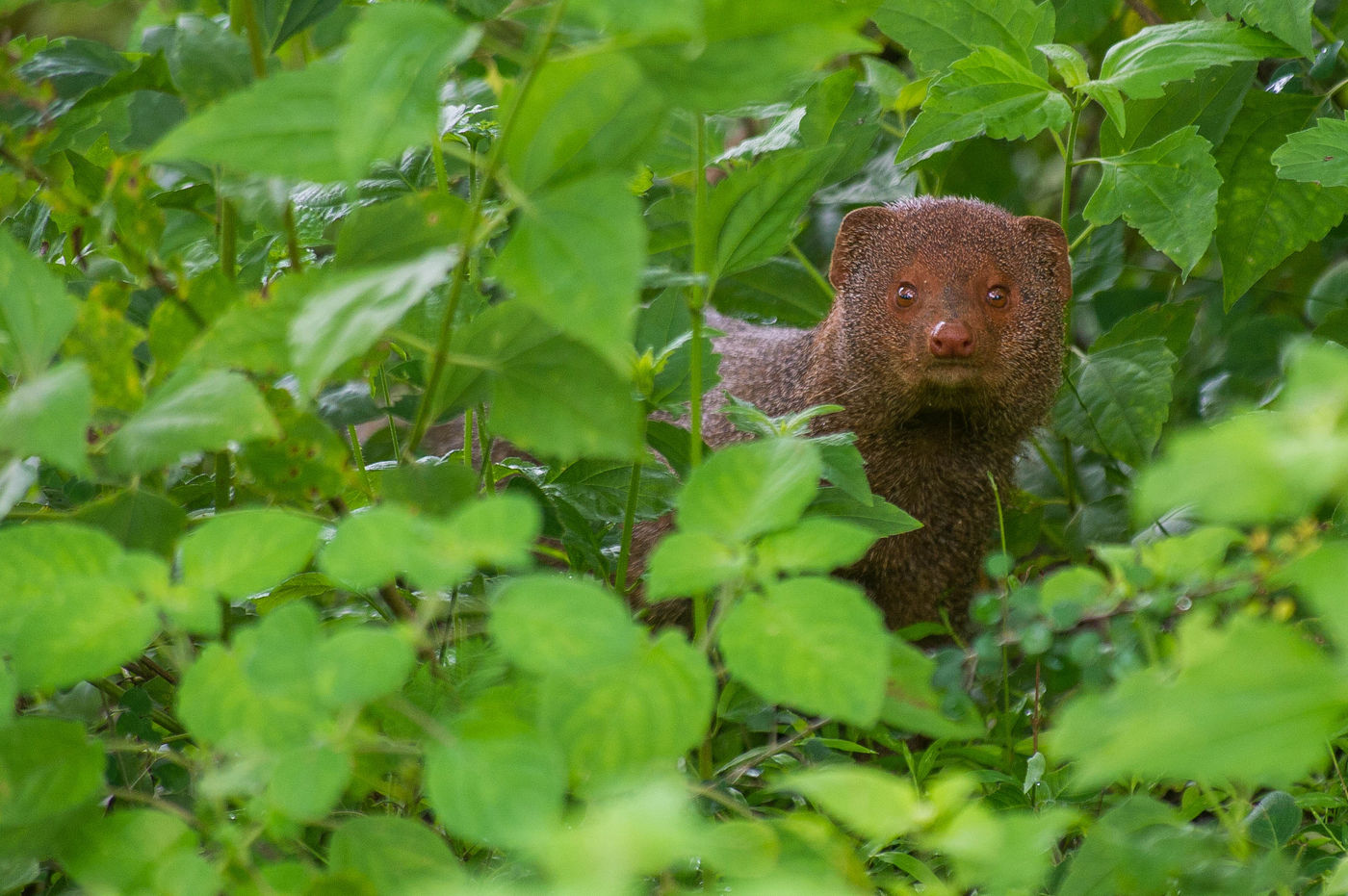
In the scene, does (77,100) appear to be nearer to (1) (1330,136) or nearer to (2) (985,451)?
(1) (1330,136)

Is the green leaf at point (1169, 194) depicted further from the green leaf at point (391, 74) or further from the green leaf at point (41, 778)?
the green leaf at point (41, 778)

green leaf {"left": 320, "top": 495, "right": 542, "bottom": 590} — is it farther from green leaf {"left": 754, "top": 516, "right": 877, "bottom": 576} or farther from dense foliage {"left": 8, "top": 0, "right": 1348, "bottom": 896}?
green leaf {"left": 754, "top": 516, "right": 877, "bottom": 576}

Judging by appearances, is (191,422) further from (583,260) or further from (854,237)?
(854,237)

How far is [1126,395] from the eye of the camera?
1.91 metres

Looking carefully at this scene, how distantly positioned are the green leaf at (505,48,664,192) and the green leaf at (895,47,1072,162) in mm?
924

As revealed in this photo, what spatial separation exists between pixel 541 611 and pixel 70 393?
27 centimetres

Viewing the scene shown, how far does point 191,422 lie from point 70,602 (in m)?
0.12

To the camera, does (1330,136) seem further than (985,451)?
No

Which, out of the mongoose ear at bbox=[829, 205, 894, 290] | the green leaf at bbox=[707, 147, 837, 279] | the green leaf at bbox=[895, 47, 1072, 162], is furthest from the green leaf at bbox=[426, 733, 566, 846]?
the mongoose ear at bbox=[829, 205, 894, 290]

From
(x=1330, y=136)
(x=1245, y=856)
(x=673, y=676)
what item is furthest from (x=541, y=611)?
(x=1330, y=136)

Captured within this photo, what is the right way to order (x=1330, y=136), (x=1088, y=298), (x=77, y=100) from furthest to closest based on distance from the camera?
(x=1088, y=298) < (x=1330, y=136) < (x=77, y=100)

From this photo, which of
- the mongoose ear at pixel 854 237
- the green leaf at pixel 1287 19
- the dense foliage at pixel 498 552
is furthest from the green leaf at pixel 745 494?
the mongoose ear at pixel 854 237

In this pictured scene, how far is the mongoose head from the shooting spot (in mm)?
2182

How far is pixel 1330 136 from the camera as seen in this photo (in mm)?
1414
